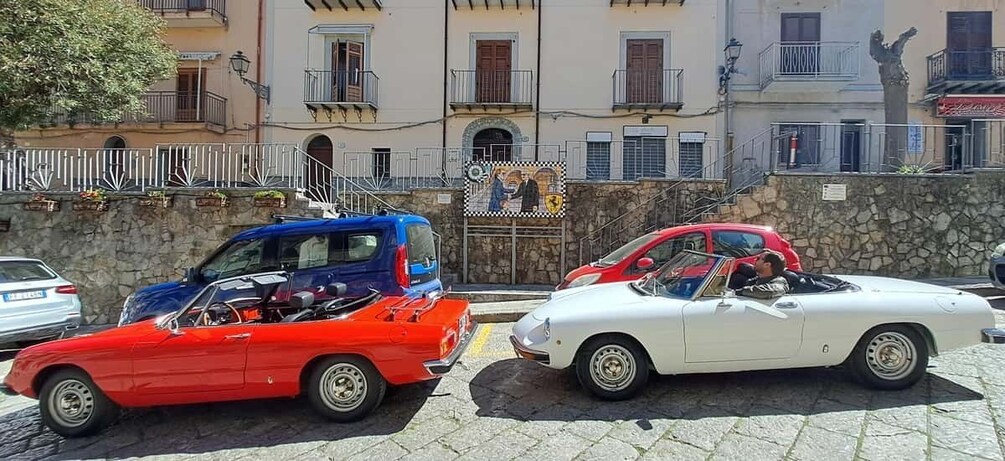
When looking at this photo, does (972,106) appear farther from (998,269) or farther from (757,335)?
(757,335)

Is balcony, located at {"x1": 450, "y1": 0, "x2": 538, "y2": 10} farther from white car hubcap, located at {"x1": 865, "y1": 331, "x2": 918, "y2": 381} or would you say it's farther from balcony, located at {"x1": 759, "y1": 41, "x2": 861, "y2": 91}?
white car hubcap, located at {"x1": 865, "y1": 331, "x2": 918, "y2": 381}

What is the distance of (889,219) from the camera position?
32.5 ft

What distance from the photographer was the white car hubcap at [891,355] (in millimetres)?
4012

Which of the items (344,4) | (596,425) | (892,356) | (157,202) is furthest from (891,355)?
(344,4)

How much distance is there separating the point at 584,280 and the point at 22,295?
7943mm

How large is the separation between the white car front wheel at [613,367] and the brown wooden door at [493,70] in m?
11.8

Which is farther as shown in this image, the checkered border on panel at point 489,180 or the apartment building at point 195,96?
the apartment building at point 195,96

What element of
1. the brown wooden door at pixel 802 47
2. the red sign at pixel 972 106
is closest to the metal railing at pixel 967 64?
→ the red sign at pixel 972 106

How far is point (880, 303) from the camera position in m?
3.98

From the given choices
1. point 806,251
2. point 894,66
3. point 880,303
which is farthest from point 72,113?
point 894,66

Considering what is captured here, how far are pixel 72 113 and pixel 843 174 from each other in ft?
53.6

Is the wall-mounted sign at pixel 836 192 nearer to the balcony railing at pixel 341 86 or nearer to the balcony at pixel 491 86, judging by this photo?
the balcony at pixel 491 86

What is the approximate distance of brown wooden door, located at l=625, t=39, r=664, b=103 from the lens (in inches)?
566

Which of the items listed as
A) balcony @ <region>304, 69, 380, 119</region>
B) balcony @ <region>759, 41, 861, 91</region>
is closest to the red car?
balcony @ <region>759, 41, 861, 91</region>
